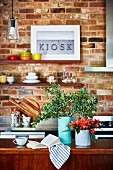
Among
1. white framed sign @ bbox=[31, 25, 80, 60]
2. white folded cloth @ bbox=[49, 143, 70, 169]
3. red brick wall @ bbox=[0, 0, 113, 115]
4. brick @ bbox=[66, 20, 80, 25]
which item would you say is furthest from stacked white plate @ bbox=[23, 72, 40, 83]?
white folded cloth @ bbox=[49, 143, 70, 169]

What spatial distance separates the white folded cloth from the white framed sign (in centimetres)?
238

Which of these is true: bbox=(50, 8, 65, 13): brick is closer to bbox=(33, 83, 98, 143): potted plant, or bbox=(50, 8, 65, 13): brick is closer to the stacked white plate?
the stacked white plate

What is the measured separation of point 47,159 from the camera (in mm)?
3033

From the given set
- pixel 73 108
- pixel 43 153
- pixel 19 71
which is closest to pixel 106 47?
pixel 19 71

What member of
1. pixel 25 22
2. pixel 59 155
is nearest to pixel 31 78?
pixel 25 22

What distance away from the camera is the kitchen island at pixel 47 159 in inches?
119

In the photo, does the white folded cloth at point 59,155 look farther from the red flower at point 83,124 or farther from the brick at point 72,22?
the brick at point 72,22

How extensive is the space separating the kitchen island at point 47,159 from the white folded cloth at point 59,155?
5cm

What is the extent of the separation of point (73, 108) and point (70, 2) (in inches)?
100

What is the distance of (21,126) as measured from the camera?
16.4 feet

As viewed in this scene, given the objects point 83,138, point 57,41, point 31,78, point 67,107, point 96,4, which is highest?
point 96,4

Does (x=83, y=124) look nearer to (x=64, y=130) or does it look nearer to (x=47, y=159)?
(x=64, y=130)

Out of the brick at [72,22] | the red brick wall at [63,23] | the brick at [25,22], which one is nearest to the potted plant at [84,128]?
the red brick wall at [63,23]

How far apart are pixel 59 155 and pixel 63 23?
108 inches
